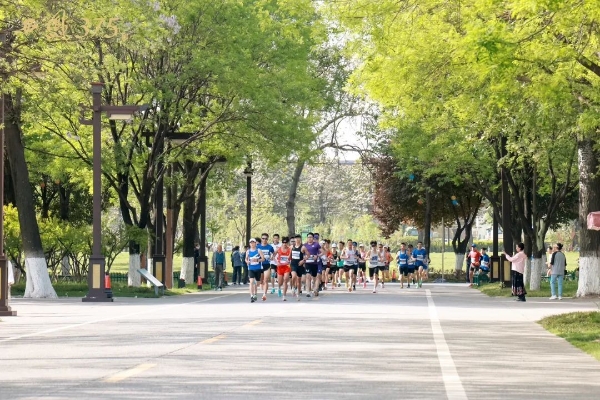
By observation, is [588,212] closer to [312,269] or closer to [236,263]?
[312,269]

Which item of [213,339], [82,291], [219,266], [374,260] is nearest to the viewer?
[213,339]

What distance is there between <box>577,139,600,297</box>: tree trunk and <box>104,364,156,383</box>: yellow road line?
22.0 m

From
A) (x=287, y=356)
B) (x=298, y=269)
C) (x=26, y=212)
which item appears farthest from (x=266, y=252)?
(x=287, y=356)

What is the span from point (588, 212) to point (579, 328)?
13.8m

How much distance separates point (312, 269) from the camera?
37125 mm

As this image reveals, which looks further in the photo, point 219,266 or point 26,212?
point 219,266

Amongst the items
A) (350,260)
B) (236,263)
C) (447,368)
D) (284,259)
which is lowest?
(447,368)

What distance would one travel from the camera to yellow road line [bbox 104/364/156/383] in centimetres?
1304

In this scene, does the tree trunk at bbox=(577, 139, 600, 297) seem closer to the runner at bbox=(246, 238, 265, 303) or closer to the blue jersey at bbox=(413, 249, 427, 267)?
the runner at bbox=(246, 238, 265, 303)

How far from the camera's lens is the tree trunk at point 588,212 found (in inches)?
1403

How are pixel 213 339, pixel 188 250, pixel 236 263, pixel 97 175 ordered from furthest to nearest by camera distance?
pixel 236 263 < pixel 188 250 < pixel 97 175 < pixel 213 339

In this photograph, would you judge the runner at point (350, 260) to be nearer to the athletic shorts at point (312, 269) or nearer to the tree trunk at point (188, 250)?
the athletic shorts at point (312, 269)

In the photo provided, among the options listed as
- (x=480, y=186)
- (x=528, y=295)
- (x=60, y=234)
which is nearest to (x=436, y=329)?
(x=528, y=295)

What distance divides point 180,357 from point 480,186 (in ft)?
126
